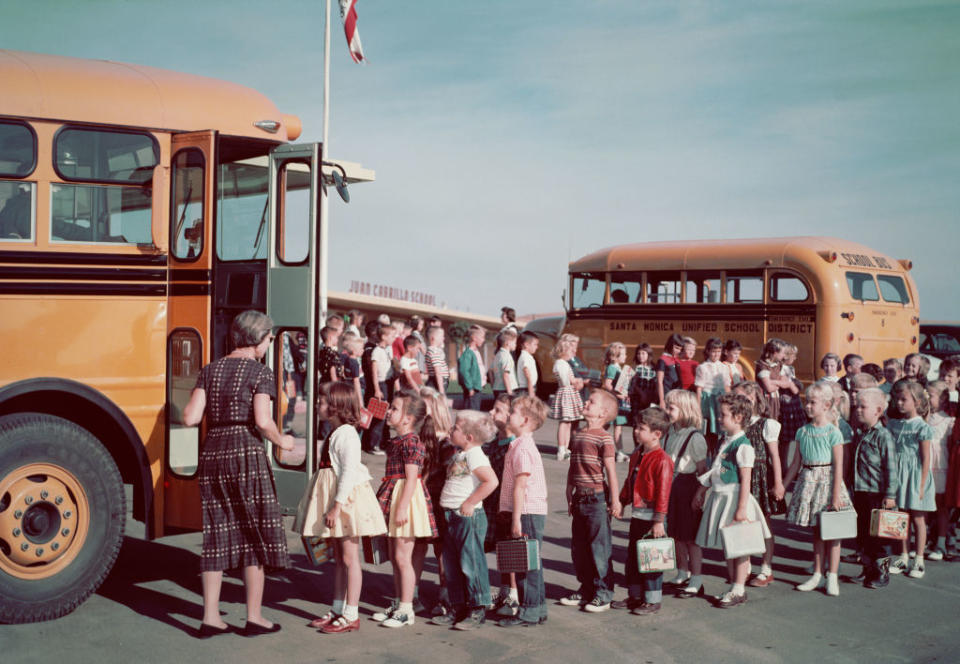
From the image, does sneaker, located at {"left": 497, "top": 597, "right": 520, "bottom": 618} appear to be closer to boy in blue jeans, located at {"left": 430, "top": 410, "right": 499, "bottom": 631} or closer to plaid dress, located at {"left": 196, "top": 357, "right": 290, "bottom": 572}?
boy in blue jeans, located at {"left": 430, "top": 410, "right": 499, "bottom": 631}

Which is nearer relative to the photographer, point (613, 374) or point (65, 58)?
point (65, 58)

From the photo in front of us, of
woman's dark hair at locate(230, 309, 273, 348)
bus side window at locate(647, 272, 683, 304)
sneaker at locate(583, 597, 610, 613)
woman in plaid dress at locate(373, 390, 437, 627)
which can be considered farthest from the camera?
bus side window at locate(647, 272, 683, 304)

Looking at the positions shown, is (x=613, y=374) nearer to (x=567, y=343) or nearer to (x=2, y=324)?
(x=567, y=343)

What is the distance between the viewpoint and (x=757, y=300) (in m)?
16.5

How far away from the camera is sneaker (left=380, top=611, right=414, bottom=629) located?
5.64 meters

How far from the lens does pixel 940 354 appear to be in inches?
794

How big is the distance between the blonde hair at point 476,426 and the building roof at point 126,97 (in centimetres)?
234

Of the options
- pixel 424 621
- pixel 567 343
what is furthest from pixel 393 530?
pixel 567 343

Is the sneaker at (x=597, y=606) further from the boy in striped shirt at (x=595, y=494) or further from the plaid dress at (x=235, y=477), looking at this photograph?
the plaid dress at (x=235, y=477)

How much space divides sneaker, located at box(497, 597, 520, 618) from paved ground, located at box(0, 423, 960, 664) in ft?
0.60

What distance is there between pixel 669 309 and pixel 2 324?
13438 mm

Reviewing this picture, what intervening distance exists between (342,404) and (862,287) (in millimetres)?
13007

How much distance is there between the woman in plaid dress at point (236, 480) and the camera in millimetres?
5270

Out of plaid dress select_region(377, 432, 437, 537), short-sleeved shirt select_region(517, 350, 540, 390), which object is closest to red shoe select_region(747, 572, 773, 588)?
Answer: plaid dress select_region(377, 432, 437, 537)
